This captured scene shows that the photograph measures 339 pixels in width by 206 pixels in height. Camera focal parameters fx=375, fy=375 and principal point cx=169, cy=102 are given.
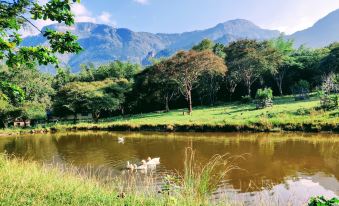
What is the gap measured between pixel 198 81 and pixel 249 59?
8126 millimetres

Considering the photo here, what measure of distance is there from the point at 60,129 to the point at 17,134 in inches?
193

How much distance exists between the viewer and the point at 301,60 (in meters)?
53.8

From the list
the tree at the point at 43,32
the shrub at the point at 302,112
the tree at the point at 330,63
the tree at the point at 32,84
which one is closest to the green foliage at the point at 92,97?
the tree at the point at 32,84

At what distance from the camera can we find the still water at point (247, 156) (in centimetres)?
1427

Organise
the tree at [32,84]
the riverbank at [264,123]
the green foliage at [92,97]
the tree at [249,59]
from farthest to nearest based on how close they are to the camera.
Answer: the tree at [32,84], the green foliage at [92,97], the tree at [249,59], the riverbank at [264,123]

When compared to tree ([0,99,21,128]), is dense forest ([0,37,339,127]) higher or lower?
higher

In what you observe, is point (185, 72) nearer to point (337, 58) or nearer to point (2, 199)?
point (337, 58)

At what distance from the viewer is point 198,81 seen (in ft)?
178

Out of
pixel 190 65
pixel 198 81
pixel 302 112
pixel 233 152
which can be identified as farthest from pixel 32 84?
pixel 233 152

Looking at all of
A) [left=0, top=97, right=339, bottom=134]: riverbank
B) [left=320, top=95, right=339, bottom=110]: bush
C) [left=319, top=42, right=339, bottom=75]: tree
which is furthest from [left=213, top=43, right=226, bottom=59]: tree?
[left=320, top=95, right=339, bottom=110]: bush

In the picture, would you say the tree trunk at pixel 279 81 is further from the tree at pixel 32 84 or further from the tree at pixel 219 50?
the tree at pixel 32 84

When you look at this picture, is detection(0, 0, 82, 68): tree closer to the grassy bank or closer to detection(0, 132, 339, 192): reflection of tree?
the grassy bank

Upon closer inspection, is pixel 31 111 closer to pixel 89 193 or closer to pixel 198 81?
pixel 198 81

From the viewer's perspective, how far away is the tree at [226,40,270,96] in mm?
49844
